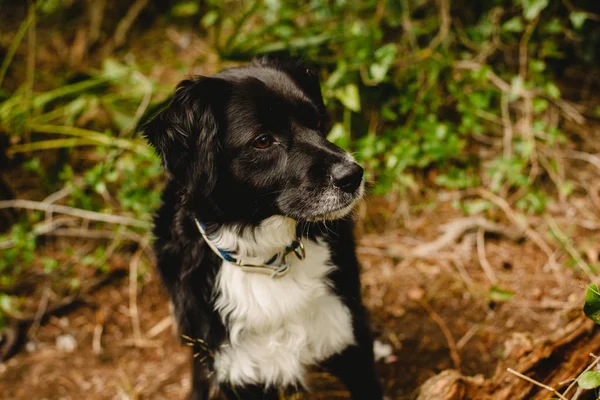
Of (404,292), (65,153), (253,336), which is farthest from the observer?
(65,153)

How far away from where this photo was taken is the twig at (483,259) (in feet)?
11.2

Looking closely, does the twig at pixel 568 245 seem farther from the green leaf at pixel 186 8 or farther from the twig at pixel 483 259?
the green leaf at pixel 186 8

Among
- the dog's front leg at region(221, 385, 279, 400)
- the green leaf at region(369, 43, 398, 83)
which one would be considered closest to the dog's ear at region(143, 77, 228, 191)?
the dog's front leg at region(221, 385, 279, 400)

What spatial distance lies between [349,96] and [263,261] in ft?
5.88

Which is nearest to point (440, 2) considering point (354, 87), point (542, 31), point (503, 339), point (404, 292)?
point (542, 31)

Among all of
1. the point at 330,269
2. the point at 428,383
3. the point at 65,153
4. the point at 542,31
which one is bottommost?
the point at 65,153

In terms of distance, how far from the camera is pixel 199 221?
2.23 metres

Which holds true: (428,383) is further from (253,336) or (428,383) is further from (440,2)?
(440,2)

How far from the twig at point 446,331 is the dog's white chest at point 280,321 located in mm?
828

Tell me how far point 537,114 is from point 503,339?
6.27 ft

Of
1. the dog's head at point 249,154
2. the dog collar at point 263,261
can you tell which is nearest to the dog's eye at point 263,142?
the dog's head at point 249,154

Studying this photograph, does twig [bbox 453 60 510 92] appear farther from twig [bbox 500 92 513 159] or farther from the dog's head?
the dog's head

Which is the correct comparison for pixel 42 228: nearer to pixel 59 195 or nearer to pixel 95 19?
pixel 59 195

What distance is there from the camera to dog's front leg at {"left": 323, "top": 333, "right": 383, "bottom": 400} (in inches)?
96.3
